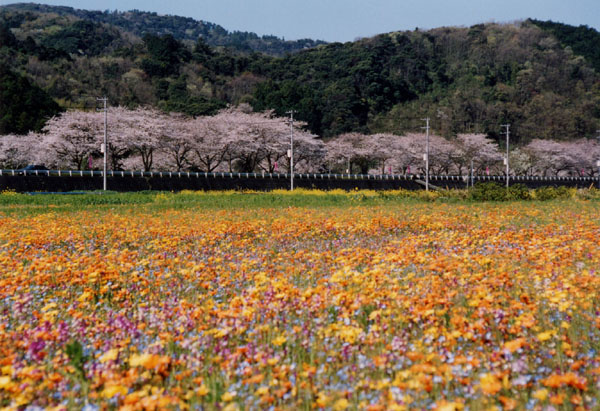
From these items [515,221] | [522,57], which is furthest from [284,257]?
[522,57]

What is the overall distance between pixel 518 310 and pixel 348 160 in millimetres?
62820

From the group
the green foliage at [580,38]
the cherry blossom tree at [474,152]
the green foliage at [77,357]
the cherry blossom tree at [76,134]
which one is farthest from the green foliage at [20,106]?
the green foliage at [580,38]

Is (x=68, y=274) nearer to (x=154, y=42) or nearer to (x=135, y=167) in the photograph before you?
(x=135, y=167)

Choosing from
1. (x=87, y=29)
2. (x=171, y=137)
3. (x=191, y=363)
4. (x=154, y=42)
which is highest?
(x=87, y=29)

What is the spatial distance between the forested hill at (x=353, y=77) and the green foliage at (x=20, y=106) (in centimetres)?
43

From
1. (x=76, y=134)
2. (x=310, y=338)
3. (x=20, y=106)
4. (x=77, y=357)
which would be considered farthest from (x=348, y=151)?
(x=77, y=357)

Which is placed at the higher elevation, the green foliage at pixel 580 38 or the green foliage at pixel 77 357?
the green foliage at pixel 580 38

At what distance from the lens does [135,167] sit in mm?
56719

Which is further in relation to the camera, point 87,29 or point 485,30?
point 485,30

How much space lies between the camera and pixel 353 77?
96.1 m

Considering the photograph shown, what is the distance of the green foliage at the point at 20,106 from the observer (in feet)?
172

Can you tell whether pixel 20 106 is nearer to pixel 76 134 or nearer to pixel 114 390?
pixel 76 134

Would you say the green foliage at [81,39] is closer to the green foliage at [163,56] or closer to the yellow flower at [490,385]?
the green foliage at [163,56]

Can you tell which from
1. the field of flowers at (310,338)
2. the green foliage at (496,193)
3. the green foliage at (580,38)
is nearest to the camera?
the field of flowers at (310,338)
